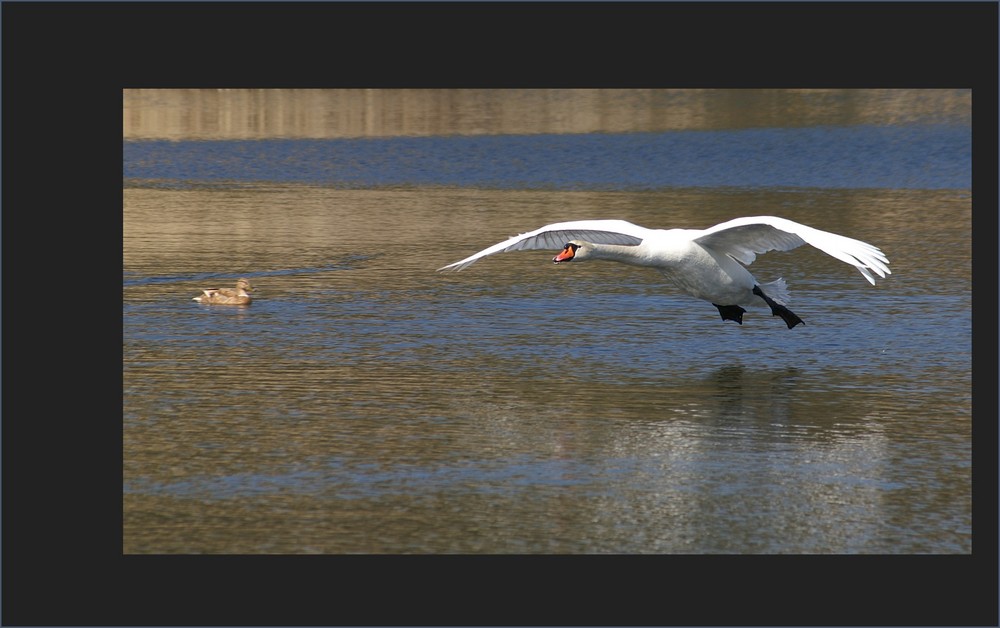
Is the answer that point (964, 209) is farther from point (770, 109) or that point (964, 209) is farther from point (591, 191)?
point (770, 109)

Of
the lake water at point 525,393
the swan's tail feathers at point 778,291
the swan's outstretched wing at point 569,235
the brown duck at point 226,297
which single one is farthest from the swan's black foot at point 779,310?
the brown duck at point 226,297

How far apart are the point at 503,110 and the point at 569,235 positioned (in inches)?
996

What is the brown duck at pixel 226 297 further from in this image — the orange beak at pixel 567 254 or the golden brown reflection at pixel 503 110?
the golden brown reflection at pixel 503 110

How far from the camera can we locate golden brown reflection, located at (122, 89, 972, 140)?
1339 inches

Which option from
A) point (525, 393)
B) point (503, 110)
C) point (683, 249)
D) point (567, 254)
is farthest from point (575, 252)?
point (503, 110)

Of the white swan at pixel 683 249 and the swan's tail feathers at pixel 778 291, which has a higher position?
the white swan at pixel 683 249

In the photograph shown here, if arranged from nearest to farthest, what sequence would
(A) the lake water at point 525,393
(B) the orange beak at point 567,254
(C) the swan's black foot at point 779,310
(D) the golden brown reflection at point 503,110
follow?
(A) the lake water at point 525,393, (B) the orange beak at point 567,254, (C) the swan's black foot at point 779,310, (D) the golden brown reflection at point 503,110

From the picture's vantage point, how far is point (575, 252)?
45.6ft

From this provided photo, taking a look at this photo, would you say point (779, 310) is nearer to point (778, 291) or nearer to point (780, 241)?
point (778, 291)

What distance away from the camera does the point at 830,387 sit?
512 inches

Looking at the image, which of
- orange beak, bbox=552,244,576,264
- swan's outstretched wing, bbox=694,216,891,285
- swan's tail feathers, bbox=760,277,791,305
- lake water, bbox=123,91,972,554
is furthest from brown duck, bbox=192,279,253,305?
swan's tail feathers, bbox=760,277,791,305

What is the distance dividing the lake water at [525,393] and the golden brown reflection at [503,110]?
8.47m

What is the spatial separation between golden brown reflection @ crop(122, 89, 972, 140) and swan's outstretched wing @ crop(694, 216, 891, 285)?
1902 cm

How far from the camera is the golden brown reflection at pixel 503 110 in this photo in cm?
3400
